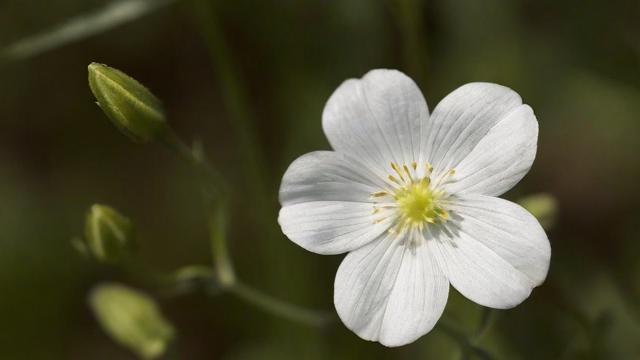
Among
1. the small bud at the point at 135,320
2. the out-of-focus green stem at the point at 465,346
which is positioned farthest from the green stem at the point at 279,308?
the out-of-focus green stem at the point at 465,346

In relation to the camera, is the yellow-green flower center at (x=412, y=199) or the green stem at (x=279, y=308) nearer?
the yellow-green flower center at (x=412, y=199)

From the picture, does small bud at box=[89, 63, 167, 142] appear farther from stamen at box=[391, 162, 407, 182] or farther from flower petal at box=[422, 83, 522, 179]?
flower petal at box=[422, 83, 522, 179]

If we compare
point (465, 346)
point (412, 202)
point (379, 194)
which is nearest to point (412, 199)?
point (412, 202)

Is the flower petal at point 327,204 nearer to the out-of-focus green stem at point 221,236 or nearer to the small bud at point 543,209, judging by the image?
the out-of-focus green stem at point 221,236

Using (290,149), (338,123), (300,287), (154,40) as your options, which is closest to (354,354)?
(300,287)

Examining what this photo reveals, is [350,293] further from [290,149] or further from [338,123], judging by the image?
[290,149]

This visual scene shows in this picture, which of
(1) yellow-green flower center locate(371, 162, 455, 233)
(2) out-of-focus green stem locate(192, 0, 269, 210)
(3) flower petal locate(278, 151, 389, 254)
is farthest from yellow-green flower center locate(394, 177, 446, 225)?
(2) out-of-focus green stem locate(192, 0, 269, 210)
